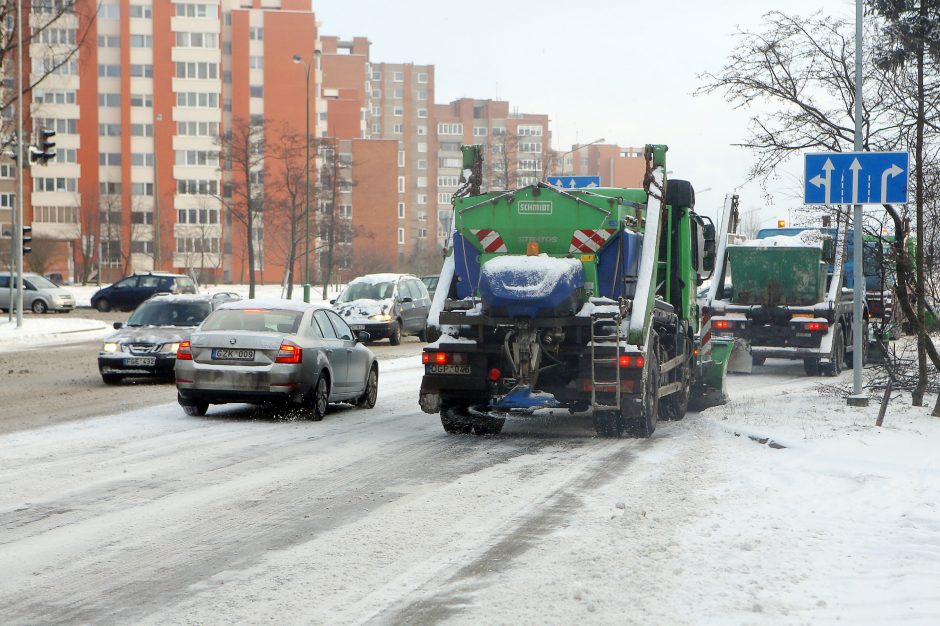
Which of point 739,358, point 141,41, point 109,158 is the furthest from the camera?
point 109,158

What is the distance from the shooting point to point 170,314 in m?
20.1

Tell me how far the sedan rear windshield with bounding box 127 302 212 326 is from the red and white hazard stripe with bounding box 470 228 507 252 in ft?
26.3

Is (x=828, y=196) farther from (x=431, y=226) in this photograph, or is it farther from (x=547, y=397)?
(x=431, y=226)

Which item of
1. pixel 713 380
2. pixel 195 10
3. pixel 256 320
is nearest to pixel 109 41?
pixel 195 10

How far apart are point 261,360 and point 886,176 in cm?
765

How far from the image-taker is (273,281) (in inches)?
4417

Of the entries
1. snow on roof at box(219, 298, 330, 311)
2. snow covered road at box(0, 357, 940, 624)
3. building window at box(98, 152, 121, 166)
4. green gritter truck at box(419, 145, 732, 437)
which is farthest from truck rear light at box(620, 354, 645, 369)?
building window at box(98, 152, 121, 166)

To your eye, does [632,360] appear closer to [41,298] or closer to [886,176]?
[886,176]

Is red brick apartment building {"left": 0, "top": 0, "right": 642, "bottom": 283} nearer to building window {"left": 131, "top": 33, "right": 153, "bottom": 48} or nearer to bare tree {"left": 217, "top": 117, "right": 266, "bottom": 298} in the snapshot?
building window {"left": 131, "top": 33, "right": 153, "bottom": 48}

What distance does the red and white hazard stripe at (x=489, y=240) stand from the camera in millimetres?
13117

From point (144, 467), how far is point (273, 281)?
10275 cm

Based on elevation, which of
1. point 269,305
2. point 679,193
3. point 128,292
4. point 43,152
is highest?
point 43,152

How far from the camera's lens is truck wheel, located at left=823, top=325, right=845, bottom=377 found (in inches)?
930

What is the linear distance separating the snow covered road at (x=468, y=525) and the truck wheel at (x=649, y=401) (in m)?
0.19
